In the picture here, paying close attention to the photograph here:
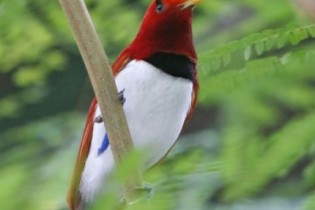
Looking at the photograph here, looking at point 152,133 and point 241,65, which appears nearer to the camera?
point 241,65

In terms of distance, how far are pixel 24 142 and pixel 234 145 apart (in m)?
1.14

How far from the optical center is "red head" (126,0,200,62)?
4.75 feet

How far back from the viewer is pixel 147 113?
1.45 metres

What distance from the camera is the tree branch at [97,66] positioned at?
103cm

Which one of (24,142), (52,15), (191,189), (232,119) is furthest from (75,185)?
(52,15)

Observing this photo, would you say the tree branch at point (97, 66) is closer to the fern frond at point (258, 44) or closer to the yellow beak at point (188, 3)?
the fern frond at point (258, 44)

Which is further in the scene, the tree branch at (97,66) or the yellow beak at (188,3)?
the yellow beak at (188,3)

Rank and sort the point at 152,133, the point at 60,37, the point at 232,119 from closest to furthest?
1. the point at 232,119
2. the point at 152,133
3. the point at 60,37

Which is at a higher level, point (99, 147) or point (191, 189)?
point (191, 189)

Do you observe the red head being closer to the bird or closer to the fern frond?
the bird

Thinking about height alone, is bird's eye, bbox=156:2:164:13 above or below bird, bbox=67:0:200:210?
above

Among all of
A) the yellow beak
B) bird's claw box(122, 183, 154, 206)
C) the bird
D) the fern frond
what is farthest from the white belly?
bird's claw box(122, 183, 154, 206)

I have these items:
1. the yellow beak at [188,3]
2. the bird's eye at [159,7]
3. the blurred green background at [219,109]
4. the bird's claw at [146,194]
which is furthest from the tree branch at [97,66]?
the bird's eye at [159,7]

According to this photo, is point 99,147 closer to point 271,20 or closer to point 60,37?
point 271,20
